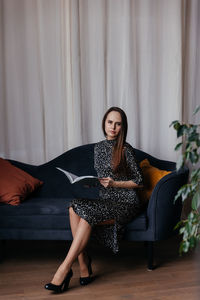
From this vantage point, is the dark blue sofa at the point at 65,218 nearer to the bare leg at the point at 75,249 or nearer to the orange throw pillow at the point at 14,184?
the orange throw pillow at the point at 14,184

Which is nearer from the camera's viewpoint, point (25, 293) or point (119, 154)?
point (25, 293)

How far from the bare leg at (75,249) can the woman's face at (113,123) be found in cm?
73

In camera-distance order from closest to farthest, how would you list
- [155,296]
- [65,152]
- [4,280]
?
[155,296] < [4,280] < [65,152]

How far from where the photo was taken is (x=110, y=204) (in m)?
2.65

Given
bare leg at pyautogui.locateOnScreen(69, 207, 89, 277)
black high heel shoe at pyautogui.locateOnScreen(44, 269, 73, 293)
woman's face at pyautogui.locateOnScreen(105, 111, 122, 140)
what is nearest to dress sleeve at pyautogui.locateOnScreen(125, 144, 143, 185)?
woman's face at pyautogui.locateOnScreen(105, 111, 122, 140)

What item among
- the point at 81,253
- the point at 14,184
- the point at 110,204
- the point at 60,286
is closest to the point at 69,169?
the point at 14,184

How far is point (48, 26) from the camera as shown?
11.5 feet

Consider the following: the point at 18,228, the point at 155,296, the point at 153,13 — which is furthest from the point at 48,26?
the point at 155,296

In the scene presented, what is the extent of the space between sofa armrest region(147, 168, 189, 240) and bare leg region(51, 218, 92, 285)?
475 millimetres

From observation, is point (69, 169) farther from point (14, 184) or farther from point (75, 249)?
point (75, 249)

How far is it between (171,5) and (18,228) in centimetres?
237

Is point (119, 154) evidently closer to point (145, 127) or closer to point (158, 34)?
point (145, 127)

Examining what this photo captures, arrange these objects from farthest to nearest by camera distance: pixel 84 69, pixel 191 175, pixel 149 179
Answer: pixel 84 69, pixel 149 179, pixel 191 175

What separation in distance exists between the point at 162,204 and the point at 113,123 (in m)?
0.68
